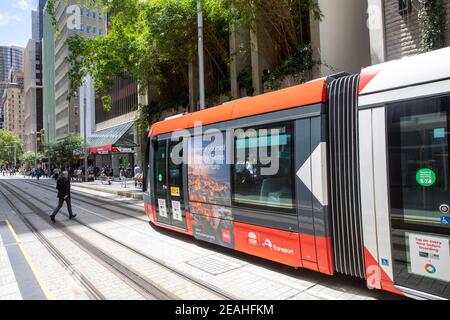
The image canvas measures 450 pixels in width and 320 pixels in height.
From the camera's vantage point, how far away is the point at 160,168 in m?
9.51

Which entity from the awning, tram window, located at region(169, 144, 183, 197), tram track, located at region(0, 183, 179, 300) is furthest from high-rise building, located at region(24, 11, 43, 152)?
tram window, located at region(169, 144, 183, 197)

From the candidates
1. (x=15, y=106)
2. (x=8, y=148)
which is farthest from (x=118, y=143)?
(x=15, y=106)

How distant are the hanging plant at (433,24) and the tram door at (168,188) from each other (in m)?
7.50

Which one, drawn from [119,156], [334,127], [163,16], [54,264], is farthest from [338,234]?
[119,156]

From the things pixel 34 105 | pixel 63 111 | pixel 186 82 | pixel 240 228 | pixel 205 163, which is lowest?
pixel 240 228

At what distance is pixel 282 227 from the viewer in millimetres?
5777

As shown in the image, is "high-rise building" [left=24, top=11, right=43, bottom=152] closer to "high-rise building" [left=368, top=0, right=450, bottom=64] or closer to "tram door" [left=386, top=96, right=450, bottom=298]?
"high-rise building" [left=368, top=0, right=450, bottom=64]

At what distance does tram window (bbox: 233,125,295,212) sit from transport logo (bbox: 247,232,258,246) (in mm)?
503

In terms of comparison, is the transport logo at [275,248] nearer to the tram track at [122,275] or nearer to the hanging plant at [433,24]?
the tram track at [122,275]

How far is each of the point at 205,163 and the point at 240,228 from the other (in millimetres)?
1602

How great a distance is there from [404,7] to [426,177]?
29.6ft

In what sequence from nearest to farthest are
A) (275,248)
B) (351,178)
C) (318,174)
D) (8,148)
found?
1. (351,178)
2. (318,174)
3. (275,248)
4. (8,148)

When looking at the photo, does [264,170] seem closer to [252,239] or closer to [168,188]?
[252,239]
